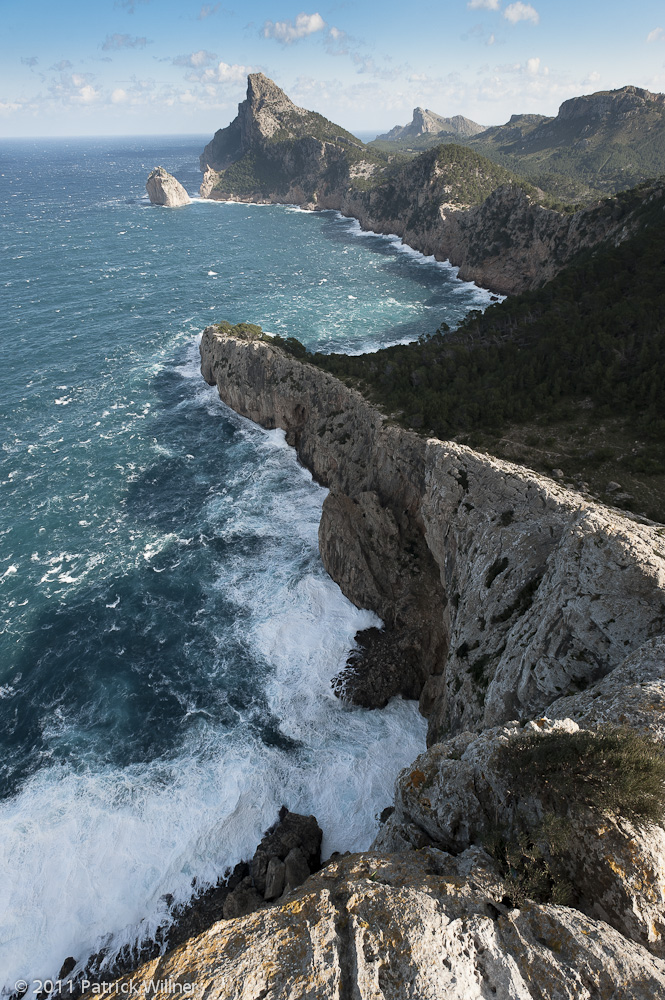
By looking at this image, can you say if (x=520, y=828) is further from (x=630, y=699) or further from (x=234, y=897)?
(x=234, y=897)

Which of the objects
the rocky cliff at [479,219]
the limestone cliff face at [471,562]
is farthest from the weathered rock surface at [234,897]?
the rocky cliff at [479,219]

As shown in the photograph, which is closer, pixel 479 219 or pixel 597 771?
pixel 597 771

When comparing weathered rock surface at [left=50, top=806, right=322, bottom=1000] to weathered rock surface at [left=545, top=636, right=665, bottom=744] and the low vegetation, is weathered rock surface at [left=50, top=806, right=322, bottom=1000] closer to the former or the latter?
the low vegetation

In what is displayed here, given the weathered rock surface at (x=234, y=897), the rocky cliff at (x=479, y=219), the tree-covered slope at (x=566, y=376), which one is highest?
the rocky cliff at (x=479, y=219)

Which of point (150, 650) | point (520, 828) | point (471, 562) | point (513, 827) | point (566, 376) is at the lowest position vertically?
point (150, 650)

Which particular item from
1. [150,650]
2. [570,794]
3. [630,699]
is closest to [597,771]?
[570,794]

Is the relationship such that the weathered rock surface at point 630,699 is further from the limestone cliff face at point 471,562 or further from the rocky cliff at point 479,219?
the rocky cliff at point 479,219
